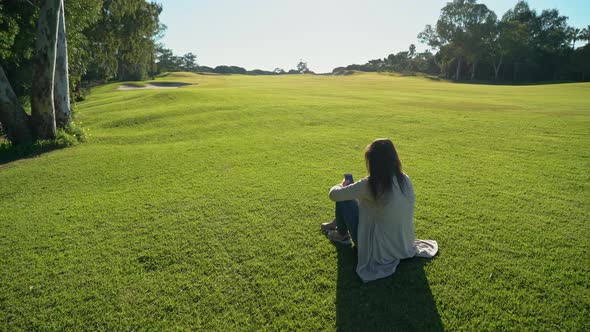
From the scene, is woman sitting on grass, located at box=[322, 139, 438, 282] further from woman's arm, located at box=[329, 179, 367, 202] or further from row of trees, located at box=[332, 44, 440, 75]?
row of trees, located at box=[332, 44, 440, 75]

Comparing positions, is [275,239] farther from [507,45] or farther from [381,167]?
[507,45]

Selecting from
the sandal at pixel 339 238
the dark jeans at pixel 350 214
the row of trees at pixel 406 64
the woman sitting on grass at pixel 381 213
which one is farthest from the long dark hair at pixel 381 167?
the row of trees at pixel 406 64

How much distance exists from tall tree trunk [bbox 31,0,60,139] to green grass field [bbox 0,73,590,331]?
1.35 metres

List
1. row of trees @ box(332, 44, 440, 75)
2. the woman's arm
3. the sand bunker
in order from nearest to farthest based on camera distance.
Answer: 1. the woman's arm
2. the sand bunker
3. row of trees @ box(332, 44, 440, 75)

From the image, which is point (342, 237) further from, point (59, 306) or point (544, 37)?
point (544, 37)

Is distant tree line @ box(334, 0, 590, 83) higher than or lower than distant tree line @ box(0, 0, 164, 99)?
higher

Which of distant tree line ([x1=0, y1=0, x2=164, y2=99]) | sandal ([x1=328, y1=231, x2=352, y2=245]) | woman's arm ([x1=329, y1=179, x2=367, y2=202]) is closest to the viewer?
woman's arm ([x1=329, y1=179, x2=367, y2=202])

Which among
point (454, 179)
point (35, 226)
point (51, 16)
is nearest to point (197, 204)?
point (35, 226)

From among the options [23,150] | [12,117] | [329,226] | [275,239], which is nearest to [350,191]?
[329,226]

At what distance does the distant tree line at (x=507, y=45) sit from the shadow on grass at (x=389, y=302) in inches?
2609

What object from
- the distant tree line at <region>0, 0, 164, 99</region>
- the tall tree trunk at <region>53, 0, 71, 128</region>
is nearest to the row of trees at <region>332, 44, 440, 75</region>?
the distant tree line at <region>0, 0, 164, 99</region>

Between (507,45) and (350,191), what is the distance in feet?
219

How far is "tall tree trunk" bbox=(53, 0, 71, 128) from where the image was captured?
36.5 ft

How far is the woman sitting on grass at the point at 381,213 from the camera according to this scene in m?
3.73
